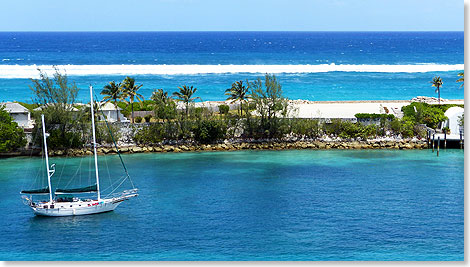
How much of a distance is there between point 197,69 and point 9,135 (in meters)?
78.1

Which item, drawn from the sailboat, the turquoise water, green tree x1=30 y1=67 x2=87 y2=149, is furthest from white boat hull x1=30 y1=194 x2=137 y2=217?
green tree x1=30 y1=67 x2=87 y2=149

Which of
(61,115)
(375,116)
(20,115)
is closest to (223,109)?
(375,116)

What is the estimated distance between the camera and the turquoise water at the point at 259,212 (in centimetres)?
Answer: 3372

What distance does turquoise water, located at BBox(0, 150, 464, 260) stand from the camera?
33719 mm

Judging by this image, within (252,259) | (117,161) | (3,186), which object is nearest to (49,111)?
(117,161)

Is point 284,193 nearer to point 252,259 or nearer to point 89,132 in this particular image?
point 252,259

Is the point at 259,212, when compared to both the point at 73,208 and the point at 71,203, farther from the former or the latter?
the point at 71,203

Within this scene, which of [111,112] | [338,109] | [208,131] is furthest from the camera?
[338,109]

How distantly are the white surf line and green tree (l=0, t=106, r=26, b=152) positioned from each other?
5955cm

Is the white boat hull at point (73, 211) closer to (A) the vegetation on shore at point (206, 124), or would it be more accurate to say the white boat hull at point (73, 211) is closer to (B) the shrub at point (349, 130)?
(A) the vegetation on shore at point (206, 124)

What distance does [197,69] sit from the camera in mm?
135250

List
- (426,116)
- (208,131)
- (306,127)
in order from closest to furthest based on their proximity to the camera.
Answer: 1. (208,131)
2. (306,127)
3. (426,116)

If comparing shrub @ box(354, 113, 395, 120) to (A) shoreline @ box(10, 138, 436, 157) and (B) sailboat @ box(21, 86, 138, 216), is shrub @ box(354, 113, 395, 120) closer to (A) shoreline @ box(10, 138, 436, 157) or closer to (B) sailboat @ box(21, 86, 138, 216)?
(A) shoreline @ box(10, 138, 436, 157)

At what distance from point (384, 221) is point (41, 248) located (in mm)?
19258
